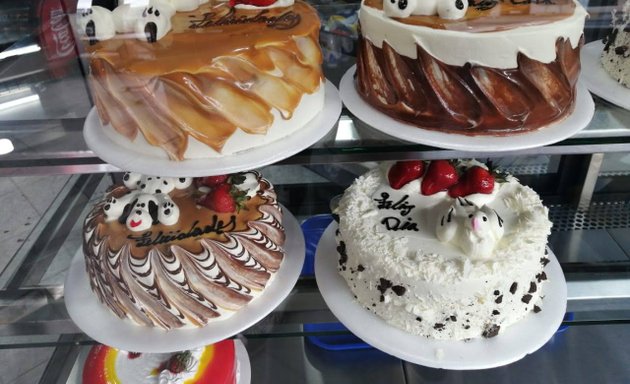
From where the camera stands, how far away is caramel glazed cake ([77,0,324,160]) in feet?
3.56

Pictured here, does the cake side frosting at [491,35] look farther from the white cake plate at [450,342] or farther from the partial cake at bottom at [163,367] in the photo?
the partial cake at bottom at [163,367]

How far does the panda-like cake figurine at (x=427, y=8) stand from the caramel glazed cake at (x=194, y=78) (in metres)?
0.18

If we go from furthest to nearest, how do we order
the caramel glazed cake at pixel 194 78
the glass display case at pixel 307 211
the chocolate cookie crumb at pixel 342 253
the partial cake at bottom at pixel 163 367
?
the partial cake at bottom at pixel 163 367, the chocolate cookie crumb at pixel 342 253, the glass display case at pixel 307 211, the caramel glazed cake at pixel 194 78

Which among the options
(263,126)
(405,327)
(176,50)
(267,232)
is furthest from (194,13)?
(405,327)

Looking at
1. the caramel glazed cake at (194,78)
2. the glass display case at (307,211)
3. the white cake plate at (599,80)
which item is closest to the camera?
the caramel glazed cake at (194,78)

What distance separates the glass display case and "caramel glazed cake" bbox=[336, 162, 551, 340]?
0.20 metres

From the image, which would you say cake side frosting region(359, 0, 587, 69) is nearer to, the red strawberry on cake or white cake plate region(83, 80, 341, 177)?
white cake plate region(83, 80, 341, 177)

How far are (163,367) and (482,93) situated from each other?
1216mm

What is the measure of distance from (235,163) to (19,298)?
926 mm

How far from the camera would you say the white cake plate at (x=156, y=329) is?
1367mm

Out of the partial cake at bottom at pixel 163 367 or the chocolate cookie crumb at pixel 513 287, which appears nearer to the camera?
the chocolate cookie crumb at pixel 513 287

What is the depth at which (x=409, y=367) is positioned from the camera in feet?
6.32

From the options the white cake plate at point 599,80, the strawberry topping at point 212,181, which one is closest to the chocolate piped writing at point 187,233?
the strawberry topping at point 212,181

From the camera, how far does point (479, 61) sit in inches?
45.1
